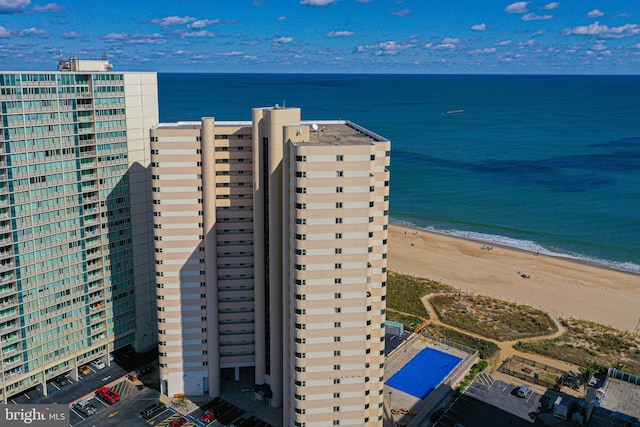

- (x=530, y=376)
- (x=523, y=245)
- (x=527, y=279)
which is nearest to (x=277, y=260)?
(x=530, y=376)

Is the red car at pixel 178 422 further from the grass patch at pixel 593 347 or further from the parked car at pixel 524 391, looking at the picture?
the grass patch at pixel 593 347

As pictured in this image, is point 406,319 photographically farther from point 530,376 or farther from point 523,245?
point 523,245

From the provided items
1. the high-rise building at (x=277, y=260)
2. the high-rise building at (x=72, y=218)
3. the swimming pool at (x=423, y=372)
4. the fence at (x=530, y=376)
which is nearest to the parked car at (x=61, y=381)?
the high-rise building at (x=72, y=218)

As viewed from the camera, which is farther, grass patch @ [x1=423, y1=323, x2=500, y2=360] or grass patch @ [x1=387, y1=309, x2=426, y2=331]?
grass patch @ [x1=387, y1=309, x2=426, y2=331]

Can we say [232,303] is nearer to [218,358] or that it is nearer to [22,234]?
[218,358]

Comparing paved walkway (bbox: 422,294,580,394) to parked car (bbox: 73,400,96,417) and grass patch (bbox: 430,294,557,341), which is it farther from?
parked car (bbox: 73,400,96,417)

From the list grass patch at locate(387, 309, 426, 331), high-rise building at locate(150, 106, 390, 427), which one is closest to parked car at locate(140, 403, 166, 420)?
high-rise building at locate(150, 106, 390, 427)

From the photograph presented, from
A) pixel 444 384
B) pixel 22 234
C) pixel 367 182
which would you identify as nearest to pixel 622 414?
pixel 444 384
